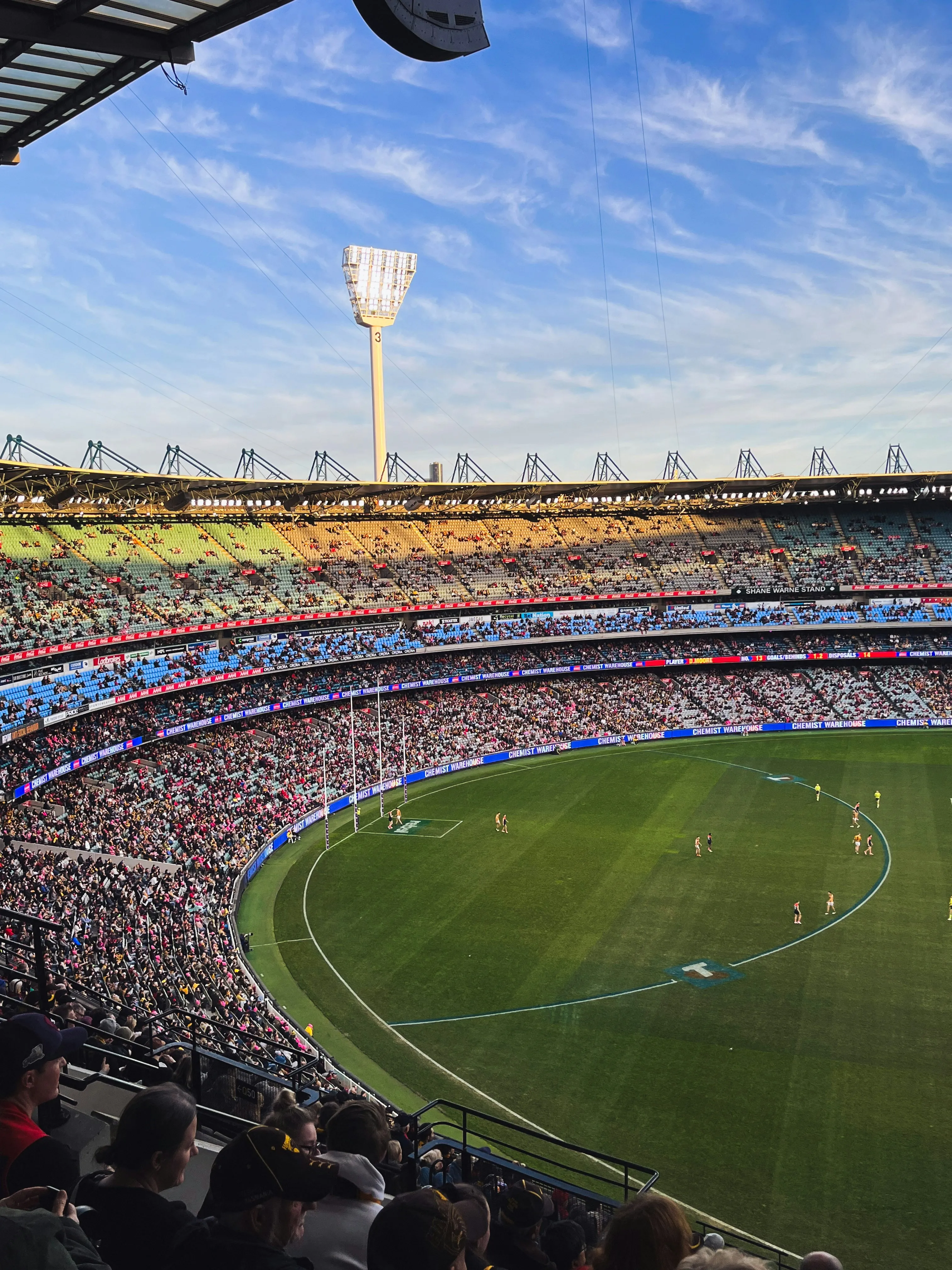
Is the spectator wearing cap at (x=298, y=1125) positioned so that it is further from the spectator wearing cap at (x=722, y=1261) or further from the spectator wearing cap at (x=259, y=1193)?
the spectator wearing cap at (x=722, y=1261)

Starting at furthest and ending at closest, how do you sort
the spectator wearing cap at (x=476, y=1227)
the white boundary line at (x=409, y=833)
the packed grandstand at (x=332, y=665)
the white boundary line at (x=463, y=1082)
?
1. the white boundary line at (x=409, y=833)
2. the packed grandstand at (x=332, y=665)
3. the white boundary line at (x=463, y=1082)
4. the spectator wearing cap at (x=476, y=1227)

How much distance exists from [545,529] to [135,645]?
1483 inches

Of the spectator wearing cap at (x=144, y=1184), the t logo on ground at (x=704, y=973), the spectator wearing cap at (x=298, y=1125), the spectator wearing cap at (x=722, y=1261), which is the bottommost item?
the t logo on ground at (x=704, y=973)

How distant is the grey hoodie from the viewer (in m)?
4.50

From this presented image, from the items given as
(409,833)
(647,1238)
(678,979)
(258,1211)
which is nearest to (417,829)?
(409,833)

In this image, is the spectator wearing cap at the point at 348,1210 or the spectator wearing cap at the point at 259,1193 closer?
the spectator wearing cap at the point at 259,1193

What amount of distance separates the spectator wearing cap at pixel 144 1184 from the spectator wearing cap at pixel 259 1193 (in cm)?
13

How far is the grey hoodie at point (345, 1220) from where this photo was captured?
4496mm

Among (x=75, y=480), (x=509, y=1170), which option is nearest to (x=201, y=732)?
(x=75, y=480)

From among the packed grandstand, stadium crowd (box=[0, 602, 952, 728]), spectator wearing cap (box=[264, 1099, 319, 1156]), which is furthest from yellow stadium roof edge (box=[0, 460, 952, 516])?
spectator wearing cap (box=[264, 1099, 319, 1156])

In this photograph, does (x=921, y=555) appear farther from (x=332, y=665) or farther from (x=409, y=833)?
(x=409, y=833)

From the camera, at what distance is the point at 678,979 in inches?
1114

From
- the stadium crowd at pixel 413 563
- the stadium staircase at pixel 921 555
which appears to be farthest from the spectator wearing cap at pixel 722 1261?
the stadium staircase at pixel 921 555

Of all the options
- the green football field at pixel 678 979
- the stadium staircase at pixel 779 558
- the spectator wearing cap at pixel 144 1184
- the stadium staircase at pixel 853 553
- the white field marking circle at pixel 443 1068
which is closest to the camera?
the spectator wearing cap at pixel 144 1184
